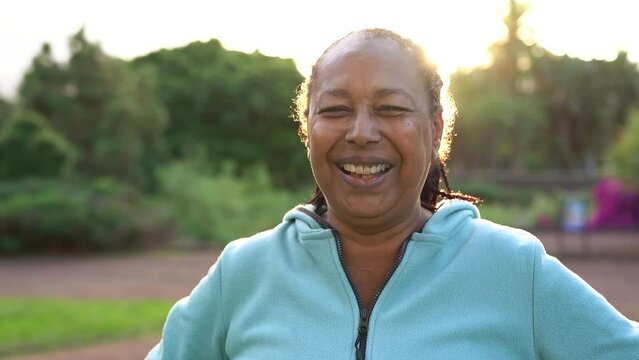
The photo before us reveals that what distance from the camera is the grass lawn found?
880cm

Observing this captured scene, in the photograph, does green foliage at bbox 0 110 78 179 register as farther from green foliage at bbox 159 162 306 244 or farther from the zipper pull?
the zipper pull

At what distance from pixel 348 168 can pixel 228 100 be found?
33.3 m

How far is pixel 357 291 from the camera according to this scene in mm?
1899

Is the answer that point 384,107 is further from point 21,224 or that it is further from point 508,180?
point 508,180

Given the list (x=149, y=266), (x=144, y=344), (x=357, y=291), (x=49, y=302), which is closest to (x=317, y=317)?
(x=357, y=291)

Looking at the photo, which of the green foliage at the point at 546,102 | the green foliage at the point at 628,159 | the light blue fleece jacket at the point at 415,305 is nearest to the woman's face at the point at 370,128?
the light blue fleece jacket at the point at 415,305

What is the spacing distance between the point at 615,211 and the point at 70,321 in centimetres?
1923

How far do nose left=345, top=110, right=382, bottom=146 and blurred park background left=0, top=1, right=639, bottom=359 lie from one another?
22.2 feet

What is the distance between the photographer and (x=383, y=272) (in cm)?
194

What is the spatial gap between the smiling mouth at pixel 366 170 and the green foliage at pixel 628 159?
737 inches

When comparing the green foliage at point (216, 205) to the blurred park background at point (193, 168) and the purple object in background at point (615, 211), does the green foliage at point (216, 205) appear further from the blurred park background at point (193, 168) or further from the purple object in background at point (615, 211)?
the purple object in background at point (615, 211)

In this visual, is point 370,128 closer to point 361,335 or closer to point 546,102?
point 361,335

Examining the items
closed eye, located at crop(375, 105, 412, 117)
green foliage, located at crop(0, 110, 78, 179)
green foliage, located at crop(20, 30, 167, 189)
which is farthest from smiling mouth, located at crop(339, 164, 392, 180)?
green foliage, located at crop(20, 30, 167, 189)

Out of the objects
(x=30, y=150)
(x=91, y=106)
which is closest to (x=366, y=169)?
(x=30, y=150)
